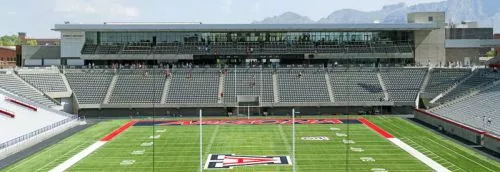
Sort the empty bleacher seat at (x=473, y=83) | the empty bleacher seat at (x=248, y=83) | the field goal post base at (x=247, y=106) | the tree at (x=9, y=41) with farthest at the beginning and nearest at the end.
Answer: the tree at (x=9, y=41) → the empty bleacher seat at (x=248, y=83) → the field goal post base at (x=247, y=106) → the empty bleacher seat at (x=473, y=83)

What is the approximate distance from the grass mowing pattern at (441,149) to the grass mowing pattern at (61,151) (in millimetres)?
21566

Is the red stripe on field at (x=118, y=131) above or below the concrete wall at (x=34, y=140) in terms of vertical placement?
below

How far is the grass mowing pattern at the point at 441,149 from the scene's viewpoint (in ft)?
108

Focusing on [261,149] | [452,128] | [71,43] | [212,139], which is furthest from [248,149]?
[71,43]

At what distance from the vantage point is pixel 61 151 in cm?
3869

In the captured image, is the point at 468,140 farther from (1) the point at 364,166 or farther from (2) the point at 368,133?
(1) the point at 364,166

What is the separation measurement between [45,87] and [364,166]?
128 ft

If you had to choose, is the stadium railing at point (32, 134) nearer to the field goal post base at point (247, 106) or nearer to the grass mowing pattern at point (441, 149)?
the field goal post base at point (247, 106)

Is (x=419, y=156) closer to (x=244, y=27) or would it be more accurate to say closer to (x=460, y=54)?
(x=244, y=27)

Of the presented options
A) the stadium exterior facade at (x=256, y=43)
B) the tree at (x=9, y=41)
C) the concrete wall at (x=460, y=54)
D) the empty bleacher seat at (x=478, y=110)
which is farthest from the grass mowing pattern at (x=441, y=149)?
the tree at (x=9, y=41)

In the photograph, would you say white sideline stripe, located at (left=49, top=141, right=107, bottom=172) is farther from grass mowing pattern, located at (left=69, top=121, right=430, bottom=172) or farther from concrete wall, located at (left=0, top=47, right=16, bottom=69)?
concrete wall, located at (left=0, top=47, right=16, bottom=69)

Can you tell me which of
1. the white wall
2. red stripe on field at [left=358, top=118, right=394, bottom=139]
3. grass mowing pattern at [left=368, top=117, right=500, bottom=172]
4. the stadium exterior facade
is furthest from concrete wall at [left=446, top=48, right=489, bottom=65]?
the white wall

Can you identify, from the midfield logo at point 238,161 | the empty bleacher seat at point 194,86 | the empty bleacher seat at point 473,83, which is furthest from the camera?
the empty bleacher seat at point 194,86

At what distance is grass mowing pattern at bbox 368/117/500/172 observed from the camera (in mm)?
32859
